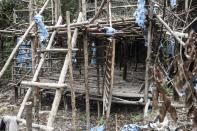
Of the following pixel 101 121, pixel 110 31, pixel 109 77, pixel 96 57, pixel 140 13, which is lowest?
pixel 101 121

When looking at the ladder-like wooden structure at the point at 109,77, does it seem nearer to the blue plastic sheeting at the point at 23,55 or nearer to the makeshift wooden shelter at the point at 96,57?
the makeshift wooden shelter at the point at 96,57

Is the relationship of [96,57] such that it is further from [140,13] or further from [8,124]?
[8,124]

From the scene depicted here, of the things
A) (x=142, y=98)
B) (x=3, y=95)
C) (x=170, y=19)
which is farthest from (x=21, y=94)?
(x=170, y=19)

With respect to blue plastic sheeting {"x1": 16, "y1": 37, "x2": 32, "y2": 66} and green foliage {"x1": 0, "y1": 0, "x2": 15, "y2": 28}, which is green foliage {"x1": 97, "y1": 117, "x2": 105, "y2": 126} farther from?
green foliage {"x1": 0, "y1": 0, "x2": 15, "y2": 28}

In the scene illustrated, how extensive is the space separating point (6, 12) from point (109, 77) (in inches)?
362

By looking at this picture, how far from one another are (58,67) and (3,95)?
2.35m

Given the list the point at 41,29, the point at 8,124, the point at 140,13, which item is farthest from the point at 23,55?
the point at 8,124

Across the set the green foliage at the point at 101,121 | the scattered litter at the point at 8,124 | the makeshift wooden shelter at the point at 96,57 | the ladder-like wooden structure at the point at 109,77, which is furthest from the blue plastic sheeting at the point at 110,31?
the scattered litter at the point at 8,124

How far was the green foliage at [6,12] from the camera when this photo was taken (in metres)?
17.5

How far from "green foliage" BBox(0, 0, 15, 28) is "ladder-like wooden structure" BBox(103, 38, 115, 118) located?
27.8ft

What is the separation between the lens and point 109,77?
33.4 feet

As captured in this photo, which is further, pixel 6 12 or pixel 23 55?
pixel 6 12

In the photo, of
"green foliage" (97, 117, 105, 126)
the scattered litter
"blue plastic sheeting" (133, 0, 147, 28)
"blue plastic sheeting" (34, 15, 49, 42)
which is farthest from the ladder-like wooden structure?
the scattered litter

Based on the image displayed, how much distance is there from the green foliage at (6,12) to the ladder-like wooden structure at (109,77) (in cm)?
847
